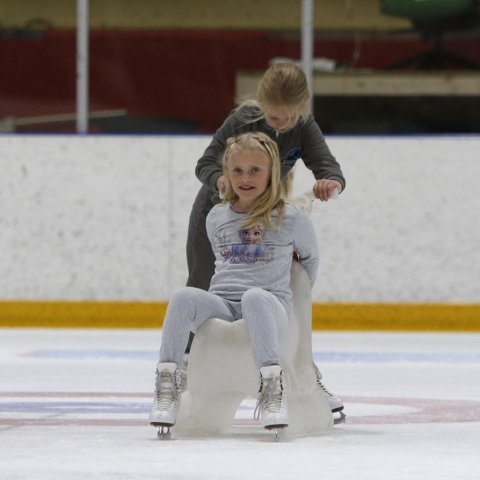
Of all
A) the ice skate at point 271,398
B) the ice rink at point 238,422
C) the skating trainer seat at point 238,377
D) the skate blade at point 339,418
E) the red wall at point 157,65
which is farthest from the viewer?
the red wall at point 157,65

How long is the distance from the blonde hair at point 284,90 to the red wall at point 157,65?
504cm

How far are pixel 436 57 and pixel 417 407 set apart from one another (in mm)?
5003

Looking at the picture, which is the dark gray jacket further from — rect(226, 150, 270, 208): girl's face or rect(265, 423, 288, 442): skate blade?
rect(265, 423, 288, 442): skate blade

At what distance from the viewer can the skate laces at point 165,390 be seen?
4.11m

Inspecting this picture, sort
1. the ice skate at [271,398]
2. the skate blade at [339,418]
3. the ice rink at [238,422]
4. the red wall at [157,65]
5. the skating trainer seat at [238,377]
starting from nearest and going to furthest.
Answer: the ice rink at [238,422]
the ice skate at [271,398]
the skating trainer seat at [238,377]
the skate blade at [339,418]
the red wall at [157,65]

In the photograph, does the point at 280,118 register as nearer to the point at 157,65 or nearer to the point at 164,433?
the point at 164,433

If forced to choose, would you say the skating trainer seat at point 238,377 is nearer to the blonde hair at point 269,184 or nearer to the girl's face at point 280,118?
the blonde hair at point 269,184

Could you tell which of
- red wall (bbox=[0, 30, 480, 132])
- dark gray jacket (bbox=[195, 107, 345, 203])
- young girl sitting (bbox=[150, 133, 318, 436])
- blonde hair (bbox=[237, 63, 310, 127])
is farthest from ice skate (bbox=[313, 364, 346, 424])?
red wall (bbox=[0, 30, 480, 132])

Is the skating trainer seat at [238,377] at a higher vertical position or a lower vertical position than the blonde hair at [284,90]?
lower

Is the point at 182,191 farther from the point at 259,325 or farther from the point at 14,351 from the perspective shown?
the point at 259,325

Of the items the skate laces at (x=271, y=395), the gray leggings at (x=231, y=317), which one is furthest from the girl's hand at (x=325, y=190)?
the skate laces at (x=271, y=395)

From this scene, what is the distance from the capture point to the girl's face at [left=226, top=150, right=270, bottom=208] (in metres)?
4.24

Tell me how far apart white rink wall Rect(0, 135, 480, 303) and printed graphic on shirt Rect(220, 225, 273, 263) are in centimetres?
439

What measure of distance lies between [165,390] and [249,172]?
23.2 inches
